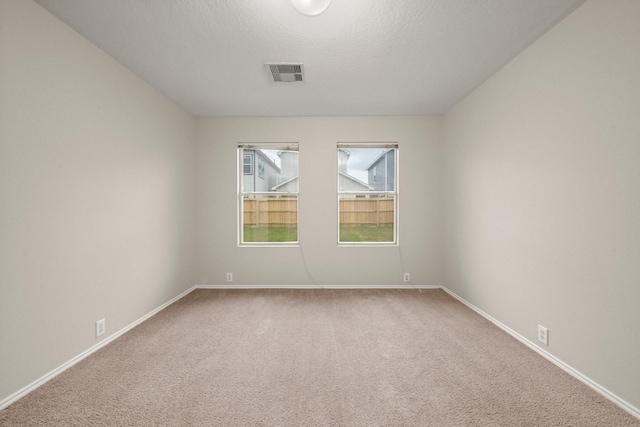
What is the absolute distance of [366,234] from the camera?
406 centimetres

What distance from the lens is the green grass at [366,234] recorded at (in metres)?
4.05

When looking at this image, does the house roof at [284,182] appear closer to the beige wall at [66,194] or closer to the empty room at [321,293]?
the empty room at [321,293]

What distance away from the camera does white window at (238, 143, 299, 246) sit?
4.00 m

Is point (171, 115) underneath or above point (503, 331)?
above

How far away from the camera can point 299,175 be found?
12.8 feet

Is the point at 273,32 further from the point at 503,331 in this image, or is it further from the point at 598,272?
the point at 503,331

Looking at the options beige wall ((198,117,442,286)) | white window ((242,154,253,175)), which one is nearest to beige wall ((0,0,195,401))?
beige wall ((198,117,442,286))

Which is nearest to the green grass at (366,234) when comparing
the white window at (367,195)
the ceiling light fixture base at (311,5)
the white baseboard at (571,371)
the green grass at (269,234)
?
the white window at (367,195)

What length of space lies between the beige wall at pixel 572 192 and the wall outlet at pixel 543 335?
0.05m

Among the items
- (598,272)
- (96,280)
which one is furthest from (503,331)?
(96,280)

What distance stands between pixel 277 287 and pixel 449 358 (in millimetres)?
2489

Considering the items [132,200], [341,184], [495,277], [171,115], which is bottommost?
[495,277]

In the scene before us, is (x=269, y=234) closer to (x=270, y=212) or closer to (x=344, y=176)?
(x=270, y=212)

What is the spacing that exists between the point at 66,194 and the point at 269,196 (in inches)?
94.5
